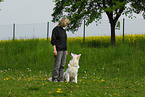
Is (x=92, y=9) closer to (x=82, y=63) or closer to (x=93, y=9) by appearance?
(x=93, y=9)

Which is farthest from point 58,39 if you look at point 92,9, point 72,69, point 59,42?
point 92,9

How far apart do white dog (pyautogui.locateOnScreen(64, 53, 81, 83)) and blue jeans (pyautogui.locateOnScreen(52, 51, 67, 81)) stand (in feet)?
0.94

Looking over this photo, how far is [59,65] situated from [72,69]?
0.61 m

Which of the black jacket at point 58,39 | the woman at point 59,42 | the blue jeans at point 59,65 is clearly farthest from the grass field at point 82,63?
the black jacket at point 58,39

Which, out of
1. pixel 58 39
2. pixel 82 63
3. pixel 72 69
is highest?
pixel 58 39

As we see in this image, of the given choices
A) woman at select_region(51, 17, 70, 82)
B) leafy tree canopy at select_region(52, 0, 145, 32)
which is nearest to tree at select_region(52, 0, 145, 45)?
leafy tree canopy at select_region(52, 0, 145, 32)

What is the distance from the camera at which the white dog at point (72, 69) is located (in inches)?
314

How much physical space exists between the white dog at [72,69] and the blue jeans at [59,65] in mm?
285

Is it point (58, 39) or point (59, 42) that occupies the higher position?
point (58, 39)

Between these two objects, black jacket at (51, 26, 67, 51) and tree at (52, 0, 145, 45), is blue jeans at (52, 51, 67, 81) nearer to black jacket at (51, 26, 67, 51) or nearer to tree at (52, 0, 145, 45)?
black jacket at (51, 26, 67, 51)

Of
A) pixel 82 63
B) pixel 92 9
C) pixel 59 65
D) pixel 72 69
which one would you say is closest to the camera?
pixel 72 69

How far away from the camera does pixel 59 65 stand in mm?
8328

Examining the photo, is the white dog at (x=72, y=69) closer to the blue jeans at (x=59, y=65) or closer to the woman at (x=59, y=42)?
the blue jeans at (x=59, y=65)

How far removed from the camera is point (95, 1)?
2097cm
